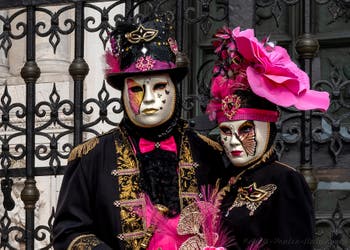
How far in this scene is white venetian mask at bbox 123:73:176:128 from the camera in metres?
4.35

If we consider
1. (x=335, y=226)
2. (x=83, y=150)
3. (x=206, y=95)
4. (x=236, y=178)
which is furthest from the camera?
(x=206, y=95)


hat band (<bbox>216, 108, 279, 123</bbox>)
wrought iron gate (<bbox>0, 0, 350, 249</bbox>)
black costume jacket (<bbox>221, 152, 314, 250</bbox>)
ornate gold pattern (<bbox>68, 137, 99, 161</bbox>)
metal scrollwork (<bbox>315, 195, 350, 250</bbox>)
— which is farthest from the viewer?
wrought iron gate (<bbox>0, 0, 350, 249</bbox>)

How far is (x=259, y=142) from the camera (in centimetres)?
427

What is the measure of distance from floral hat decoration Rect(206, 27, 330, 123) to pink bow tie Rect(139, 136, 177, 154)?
0.85 feet

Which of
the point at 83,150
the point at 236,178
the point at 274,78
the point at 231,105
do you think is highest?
the point at 274,78

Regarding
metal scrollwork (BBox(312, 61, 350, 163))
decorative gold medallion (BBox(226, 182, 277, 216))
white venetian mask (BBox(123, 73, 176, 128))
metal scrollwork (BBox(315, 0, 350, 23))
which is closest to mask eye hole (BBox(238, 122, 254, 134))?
decorative gold medallion (BBox(226, 182, 277, 216))

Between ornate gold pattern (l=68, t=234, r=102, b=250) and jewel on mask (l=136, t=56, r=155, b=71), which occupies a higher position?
jewel on mask (l=136, t=56, r=155, b=71)

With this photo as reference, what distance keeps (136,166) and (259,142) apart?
1.93ft

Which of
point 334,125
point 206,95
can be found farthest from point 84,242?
point 334,125

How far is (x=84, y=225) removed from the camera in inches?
173

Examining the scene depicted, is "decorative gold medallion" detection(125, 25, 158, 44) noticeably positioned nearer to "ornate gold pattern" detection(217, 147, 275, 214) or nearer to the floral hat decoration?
the floral hat decoration

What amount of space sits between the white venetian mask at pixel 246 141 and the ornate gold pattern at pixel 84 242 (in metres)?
0.71

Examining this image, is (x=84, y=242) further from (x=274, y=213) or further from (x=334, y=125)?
(x=334, y=125)

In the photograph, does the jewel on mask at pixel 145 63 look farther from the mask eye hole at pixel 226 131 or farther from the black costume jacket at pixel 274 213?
the black costume jacket at pixel 274 213
